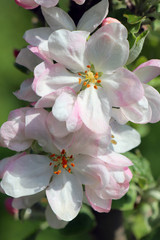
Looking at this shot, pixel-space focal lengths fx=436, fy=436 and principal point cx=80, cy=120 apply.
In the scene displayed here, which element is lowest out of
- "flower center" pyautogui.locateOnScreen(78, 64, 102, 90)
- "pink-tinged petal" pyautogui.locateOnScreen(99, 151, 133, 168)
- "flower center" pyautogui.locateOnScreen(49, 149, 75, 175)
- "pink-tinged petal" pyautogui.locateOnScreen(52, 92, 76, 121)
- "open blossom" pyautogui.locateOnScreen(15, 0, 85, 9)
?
"flower center" pyautogui.locateOnScreen(49, 149, 75, 175)

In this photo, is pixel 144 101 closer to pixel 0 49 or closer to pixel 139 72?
pixel 139 72

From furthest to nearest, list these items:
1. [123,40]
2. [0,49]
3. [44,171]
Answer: [0,49] < [44,171] < [123,40]

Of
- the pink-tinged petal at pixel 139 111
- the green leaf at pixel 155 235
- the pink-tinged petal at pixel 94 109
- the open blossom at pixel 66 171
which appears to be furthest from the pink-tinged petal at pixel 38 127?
the green leaf at pixel 155 235

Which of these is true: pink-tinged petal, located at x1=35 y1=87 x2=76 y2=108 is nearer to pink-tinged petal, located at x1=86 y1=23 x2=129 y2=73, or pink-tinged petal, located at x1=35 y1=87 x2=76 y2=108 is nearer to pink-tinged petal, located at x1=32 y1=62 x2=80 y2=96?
pink-tinged petal, located at x1=32 y1=62 x2=80 y2=96

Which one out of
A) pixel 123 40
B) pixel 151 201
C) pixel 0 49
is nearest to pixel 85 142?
pixel 123 40

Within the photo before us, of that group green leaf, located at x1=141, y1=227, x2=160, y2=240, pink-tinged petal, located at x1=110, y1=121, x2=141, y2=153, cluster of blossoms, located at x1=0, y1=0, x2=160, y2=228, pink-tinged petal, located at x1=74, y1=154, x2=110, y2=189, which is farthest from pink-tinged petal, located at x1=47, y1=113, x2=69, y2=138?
green leaf, located at x1=141, y1=227, x2=160, y2=240

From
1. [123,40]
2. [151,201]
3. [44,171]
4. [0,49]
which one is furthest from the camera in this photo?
[0,49]
